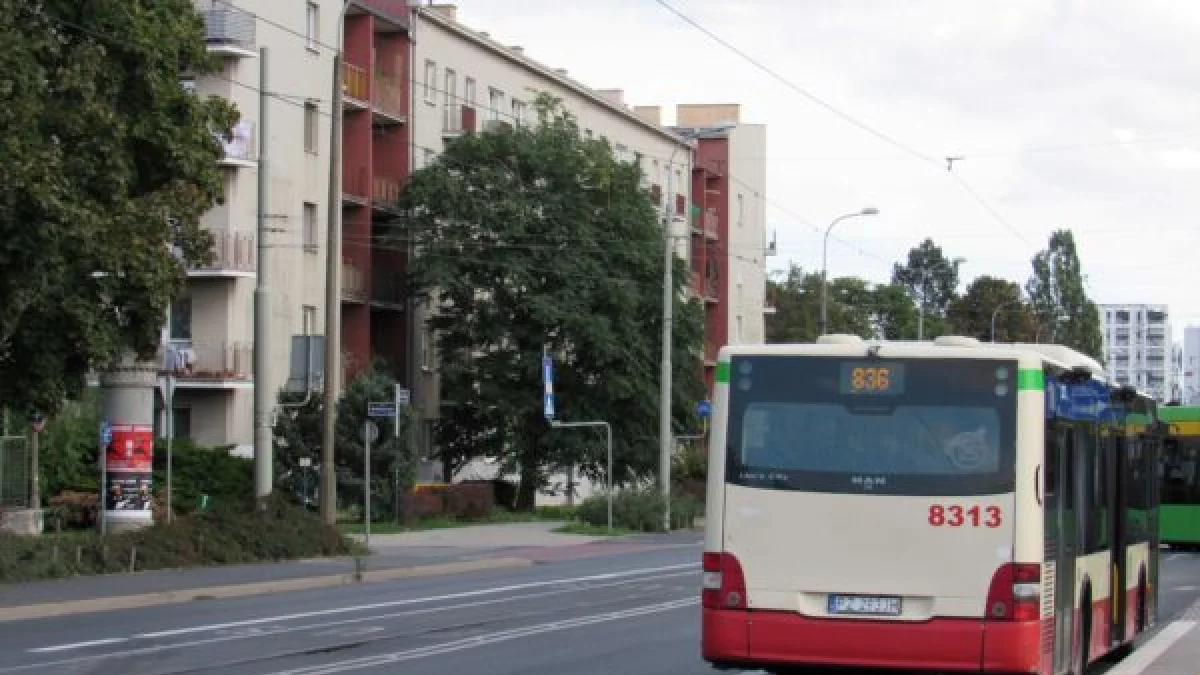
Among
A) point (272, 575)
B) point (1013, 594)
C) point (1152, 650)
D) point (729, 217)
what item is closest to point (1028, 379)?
point (1013, 594)

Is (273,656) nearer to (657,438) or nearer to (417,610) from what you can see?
(417,610)

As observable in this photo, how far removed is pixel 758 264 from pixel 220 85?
156 feet

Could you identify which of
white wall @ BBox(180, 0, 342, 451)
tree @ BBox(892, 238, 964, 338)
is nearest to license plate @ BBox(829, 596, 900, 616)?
white wall @ BBox(180, 0, 342, 451)

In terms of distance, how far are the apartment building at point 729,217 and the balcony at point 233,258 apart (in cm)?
3506

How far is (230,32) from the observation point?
5191 cm

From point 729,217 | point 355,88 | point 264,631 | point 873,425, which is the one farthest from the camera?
point 729,217

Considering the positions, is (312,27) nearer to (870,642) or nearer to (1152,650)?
(1152,650)

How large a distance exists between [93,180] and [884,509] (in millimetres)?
17655

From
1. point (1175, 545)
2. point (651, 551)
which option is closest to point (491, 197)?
point (651, 551)

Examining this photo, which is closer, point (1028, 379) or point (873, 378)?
point (1028, 379)

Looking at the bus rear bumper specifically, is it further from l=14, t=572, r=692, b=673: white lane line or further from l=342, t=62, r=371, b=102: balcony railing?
l=342, t=62, r=371, b=102: balcony railing

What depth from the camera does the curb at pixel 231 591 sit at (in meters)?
24.4

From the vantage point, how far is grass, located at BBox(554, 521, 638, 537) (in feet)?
169

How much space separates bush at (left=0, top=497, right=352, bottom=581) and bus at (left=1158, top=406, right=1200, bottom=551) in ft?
53.8
